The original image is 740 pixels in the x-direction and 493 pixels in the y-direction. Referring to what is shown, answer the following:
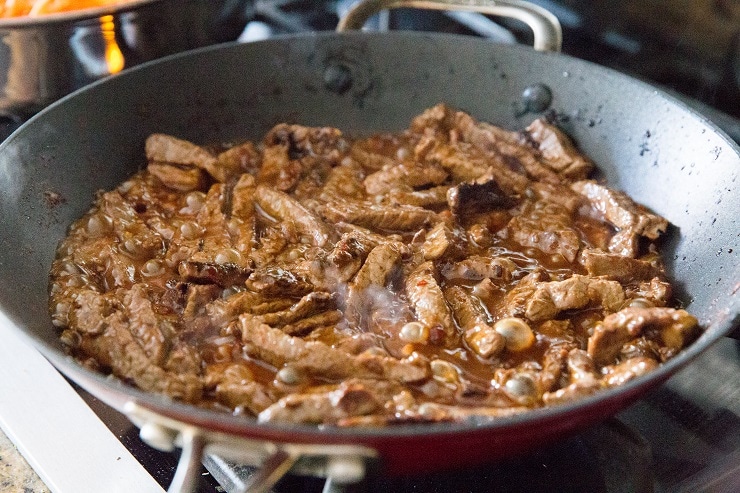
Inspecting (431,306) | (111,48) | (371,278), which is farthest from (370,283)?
(111,48)

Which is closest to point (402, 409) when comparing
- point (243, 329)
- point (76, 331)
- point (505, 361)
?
point (505, 361)

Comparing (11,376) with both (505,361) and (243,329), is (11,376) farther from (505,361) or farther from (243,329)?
(505,361)

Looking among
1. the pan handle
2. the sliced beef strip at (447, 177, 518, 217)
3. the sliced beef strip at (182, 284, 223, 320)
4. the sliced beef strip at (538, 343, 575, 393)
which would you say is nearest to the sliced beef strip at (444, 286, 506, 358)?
the sliced beef strip at (538, 343, 575, 393)

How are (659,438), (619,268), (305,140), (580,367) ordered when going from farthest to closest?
(305,140)
(619,268)
(659,438)
(580,367)

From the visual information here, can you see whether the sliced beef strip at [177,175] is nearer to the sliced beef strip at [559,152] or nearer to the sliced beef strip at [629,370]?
the sliced beef strip at [559,152]

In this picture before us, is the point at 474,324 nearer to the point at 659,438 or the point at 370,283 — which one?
the point at 370,283

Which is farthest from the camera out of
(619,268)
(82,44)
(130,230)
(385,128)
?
(385,128)
